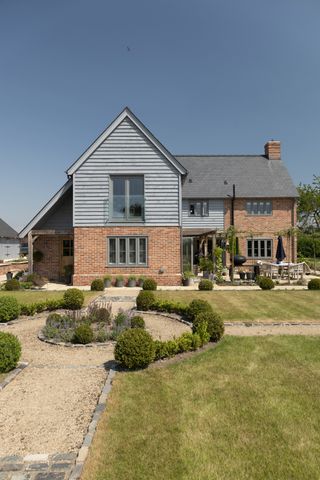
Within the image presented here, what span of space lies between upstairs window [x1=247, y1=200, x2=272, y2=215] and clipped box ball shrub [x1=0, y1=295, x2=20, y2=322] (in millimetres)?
22625

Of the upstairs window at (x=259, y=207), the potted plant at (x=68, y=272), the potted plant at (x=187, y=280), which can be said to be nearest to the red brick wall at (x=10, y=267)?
the potted plant at (x=68, y=272)

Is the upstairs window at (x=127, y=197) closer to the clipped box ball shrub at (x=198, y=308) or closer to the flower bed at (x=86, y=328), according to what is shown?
the flower bed at (x=86, y=328)

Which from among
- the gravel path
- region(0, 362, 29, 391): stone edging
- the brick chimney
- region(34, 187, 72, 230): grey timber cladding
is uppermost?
the brick chimney

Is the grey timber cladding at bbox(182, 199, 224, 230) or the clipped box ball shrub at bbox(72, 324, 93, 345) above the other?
the grey timber cladding at bbox(182, 199, 224, 230)

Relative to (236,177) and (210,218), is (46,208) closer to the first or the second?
(210,218)

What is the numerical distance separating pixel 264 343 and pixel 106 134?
15.3 metres

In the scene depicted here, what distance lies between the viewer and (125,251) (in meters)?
19.8

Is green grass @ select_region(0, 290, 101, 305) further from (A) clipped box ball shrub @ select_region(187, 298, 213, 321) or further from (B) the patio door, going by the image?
(B) the patio door

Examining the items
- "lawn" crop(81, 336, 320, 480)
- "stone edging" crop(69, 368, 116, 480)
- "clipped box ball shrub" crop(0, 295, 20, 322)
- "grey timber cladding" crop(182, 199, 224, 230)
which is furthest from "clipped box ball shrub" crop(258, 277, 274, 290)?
"stone edging" crop(69, 368, 116, 480)

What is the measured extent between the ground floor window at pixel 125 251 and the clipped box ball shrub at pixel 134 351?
503 inches

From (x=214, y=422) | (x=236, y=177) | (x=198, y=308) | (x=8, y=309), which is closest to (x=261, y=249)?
(x=236, y=177)

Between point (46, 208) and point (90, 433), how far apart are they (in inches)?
669

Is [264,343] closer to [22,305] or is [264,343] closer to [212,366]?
[212,366]

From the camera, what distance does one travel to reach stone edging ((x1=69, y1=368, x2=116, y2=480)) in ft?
12.6
